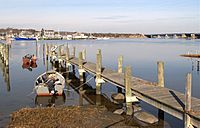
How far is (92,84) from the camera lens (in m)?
28.7

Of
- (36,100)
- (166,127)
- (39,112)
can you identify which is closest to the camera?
(166,127)

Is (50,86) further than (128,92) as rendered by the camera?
Yes

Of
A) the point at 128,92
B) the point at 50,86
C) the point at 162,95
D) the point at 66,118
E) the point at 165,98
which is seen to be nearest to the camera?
the point at 165,98

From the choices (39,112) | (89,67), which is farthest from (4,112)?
(89,67)

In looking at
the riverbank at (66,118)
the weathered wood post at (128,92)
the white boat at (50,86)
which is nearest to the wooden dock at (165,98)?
Answer: the weathered wood post at (128,92)

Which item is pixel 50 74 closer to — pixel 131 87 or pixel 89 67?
pixel 89 67

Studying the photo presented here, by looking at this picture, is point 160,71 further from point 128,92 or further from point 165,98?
point 165,98

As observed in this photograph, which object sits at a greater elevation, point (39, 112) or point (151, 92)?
point (151, 92)

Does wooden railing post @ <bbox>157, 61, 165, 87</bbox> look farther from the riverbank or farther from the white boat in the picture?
the white boat

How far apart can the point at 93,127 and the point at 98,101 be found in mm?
7254

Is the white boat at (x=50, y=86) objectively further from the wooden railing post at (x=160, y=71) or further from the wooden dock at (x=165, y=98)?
the wooden railing post at (x=160, y=71)

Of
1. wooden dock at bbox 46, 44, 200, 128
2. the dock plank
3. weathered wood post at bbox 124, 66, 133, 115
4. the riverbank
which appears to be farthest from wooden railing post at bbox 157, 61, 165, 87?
the riverbank

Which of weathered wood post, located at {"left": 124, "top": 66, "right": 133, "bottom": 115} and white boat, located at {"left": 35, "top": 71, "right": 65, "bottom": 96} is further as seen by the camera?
white boat, located at {"left": 35, "top": 71, "right": 65, "bottom": 96}

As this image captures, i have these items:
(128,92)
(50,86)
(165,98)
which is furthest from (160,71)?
(50,86)
